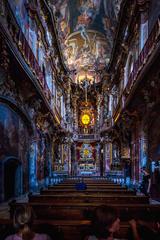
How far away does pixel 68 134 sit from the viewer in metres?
33.8

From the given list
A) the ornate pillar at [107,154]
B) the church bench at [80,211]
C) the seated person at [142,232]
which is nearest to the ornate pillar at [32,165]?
the church bench at [80,211]

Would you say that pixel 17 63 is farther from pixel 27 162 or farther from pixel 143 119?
pixel 143 119

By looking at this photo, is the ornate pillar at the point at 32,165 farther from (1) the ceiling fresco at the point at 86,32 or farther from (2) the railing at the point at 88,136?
(2) the railing at the point at 88,136

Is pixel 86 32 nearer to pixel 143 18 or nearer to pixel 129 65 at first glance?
pixel 129 65

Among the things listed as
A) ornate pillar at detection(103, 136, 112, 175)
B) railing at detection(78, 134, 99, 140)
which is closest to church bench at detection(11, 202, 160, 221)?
ornate pillar at detection(103, 136, 112, 175)

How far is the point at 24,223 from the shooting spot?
2820 mm

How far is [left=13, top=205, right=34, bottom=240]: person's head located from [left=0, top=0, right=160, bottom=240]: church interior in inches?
37.0

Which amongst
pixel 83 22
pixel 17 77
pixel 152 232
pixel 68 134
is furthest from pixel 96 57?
pixel 152 232

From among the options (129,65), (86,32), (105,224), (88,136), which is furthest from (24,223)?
(88,136)

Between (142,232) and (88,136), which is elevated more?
(88,136)

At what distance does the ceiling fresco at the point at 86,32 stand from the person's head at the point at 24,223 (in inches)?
947

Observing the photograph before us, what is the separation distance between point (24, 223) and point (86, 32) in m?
33.1

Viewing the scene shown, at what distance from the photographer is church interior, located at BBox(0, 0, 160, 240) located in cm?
677

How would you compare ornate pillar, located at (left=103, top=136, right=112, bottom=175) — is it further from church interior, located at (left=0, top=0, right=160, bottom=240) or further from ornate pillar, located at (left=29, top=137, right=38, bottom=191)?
ornate pillar, located at (left=29, top=137, right=38, bottom=191)
